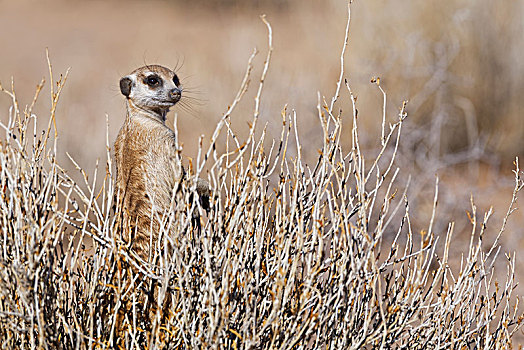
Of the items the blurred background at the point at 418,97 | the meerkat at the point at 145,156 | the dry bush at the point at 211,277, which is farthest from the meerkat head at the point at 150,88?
the blurred background at the point at 418,97

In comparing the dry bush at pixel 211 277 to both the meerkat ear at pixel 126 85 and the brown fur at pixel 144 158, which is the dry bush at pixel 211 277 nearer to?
the brown fur at pixel 144 158

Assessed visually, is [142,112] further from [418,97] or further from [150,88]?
[418,97]

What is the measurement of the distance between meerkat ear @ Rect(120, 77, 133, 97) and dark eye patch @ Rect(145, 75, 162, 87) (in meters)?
0.07

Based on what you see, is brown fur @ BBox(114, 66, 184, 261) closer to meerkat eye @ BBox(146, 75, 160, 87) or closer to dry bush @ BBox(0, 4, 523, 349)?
meerkat eye @ BBox(146, 75, 160, 87)

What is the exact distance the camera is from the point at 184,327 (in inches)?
89.8

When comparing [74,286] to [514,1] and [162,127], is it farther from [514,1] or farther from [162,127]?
[514,1]

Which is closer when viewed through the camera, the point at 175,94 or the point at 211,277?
the point at 211,277

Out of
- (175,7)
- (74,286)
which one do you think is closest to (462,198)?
(74,286)

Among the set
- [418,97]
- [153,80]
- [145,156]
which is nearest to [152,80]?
[153,80]

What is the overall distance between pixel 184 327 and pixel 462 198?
487 centimetres

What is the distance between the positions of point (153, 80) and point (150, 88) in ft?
0.12

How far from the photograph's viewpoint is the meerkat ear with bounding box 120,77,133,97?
295 centimetres

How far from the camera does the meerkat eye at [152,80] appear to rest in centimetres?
295

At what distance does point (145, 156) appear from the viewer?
2811mm
